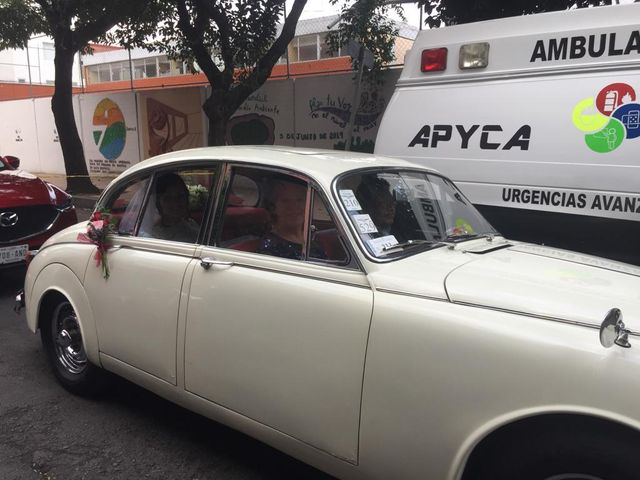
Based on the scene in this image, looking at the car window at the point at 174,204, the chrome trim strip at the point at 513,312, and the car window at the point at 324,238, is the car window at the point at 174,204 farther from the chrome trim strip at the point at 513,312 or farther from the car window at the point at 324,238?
the chrome trim strip at the point at 513,312

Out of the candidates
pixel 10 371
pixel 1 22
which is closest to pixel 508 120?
pixel 10 371

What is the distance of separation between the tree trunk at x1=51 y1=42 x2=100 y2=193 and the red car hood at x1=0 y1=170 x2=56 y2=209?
6973 millimetres

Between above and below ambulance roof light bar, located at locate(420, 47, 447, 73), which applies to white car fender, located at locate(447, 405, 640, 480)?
below

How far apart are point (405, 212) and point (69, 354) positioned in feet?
8.47

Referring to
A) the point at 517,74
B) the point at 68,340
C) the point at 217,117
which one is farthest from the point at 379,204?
the point at 217,117

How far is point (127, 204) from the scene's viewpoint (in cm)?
358

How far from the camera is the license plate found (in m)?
5.82

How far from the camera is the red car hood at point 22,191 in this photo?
5985mm

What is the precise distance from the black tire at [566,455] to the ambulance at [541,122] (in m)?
2.23

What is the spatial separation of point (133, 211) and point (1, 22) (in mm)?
13560

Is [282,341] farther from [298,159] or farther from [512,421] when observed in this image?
[512,421]

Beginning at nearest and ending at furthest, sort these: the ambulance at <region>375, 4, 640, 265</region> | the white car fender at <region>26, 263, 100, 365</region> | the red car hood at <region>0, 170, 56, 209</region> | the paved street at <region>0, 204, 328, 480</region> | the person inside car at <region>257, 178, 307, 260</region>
→ the person inside car at <region>257, 178, 307, 260</region> → the paved street at <region>0, 204, 328, 480</region> → the white car fender at <region>26, 263, 100, 365</region> → the ambulance at <region>375, 4, 640, 265</region> → the red car hood at <region>0, 170, 56, 209</region>

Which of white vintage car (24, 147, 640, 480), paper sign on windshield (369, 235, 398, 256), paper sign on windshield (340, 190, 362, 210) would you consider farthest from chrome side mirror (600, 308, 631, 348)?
paper sign on windshield (340, 190, 362, 210)

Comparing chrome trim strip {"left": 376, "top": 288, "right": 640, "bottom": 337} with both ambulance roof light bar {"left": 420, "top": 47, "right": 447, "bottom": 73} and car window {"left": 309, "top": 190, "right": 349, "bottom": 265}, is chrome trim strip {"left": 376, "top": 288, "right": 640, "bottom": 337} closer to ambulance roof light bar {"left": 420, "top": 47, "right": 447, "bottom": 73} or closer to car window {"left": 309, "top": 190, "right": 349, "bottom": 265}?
car window {"left": 309, "top": 190, "right": 349, "bottom": 265}
